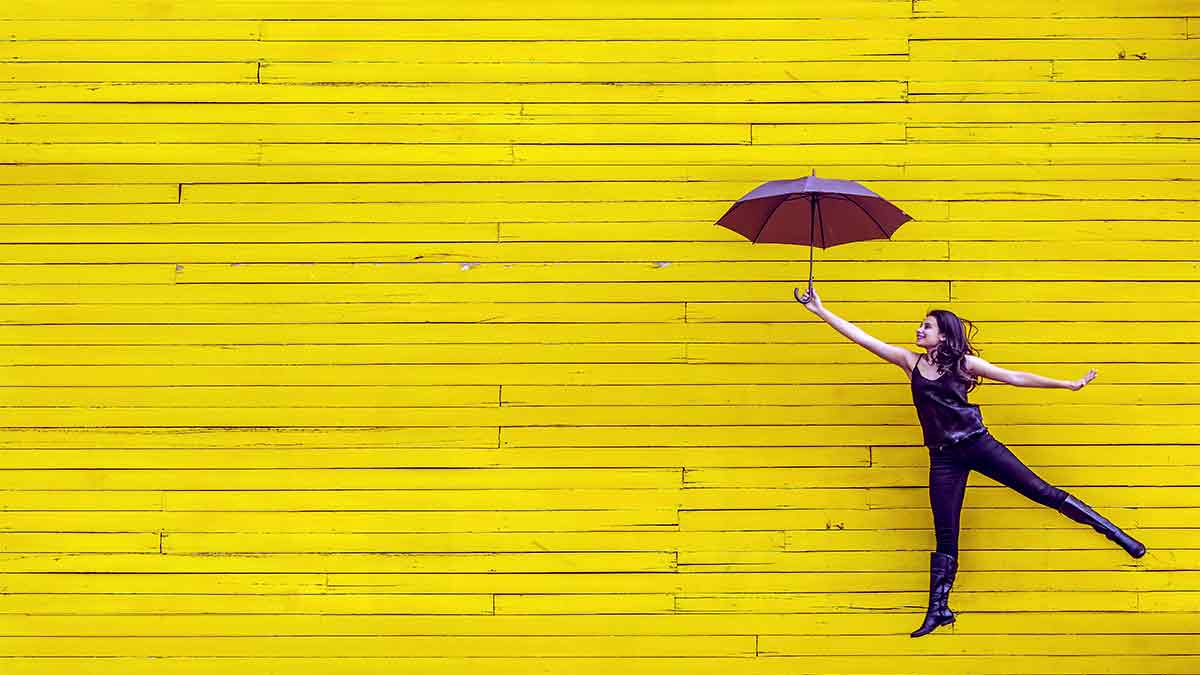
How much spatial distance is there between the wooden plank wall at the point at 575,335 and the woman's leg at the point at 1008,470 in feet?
1.42

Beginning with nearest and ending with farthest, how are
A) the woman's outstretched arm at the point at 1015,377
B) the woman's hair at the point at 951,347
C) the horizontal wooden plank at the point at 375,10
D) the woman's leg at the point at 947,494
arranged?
the woman's outstretched arm at the point at 1015,377, the woman's hair at the point at 951,347, the woman's leg at the point at 947,494, the horizontal wooden plank at the point at 375,10

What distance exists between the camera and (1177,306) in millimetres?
5262

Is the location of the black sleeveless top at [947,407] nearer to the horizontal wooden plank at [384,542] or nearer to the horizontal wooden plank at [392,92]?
the horizontal wooden plank at [384,542]

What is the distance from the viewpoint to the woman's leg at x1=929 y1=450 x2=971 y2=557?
495 cm

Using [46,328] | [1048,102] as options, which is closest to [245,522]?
[46,328]

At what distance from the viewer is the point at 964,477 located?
4.96 metres

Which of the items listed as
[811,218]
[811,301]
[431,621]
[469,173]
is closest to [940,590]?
[811,301]

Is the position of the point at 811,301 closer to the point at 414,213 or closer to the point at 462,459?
the point at 462,459

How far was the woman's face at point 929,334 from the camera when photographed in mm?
4781

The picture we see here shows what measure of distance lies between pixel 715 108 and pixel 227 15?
2.40m

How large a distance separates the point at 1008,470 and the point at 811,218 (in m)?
1.36

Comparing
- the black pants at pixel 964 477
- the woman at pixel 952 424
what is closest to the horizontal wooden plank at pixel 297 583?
the black pants at pixel 964 477

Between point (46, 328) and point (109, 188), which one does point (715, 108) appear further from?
point (46, 328)

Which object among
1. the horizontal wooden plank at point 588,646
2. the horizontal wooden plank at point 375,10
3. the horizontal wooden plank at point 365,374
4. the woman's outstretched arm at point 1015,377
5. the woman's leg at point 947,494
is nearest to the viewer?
the woman's outstretched arm at point 1015,377
